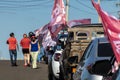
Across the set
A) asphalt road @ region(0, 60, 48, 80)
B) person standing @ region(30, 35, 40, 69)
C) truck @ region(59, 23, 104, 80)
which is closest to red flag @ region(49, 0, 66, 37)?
asphalt road @ region(0, 60, 48, 80)

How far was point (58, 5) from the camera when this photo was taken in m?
24.3

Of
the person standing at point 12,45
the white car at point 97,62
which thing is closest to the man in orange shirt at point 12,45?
the person standing at point 12,45

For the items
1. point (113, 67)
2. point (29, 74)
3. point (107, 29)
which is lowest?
point (29, 74)

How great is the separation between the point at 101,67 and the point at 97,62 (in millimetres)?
109

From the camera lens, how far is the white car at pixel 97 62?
8773 millimetres

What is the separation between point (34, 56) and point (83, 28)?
7.25 meters

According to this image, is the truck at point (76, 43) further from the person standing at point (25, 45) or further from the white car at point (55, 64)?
the person standing at point (25, 45)

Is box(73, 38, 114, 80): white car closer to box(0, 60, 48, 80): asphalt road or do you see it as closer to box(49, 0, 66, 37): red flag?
box(49, 0, 66, 37): red flag

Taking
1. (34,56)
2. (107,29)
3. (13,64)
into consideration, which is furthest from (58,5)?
(107,29)

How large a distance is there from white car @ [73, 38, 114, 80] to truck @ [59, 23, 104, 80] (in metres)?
3.69

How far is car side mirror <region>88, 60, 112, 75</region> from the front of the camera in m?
8.71

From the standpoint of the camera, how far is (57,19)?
→ 22484 mm

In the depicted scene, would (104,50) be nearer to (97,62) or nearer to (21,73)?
(97,62)

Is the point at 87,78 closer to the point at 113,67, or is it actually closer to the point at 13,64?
the point at 113,67
